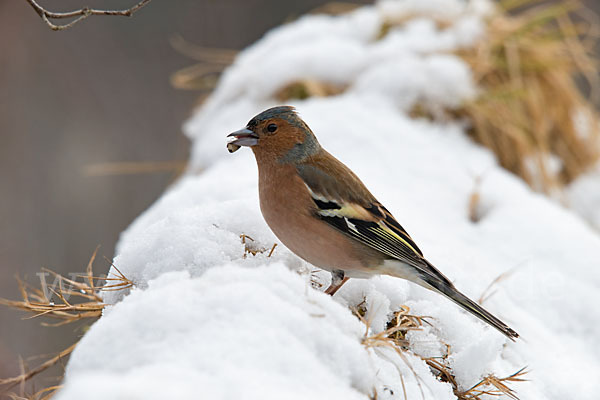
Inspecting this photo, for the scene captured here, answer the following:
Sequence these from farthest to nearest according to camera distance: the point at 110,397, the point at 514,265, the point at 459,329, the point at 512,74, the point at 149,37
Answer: the point at 149,37 < the point at 512,74 < the point at 514,265 < the point at 459,329 < the point at 110,397

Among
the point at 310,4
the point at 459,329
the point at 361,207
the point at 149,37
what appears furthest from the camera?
the point at 310,4

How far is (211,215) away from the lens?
2020mm

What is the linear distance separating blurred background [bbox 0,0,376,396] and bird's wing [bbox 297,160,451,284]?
3455mm

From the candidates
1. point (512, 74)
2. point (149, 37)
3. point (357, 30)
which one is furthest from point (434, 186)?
point (149, 37)

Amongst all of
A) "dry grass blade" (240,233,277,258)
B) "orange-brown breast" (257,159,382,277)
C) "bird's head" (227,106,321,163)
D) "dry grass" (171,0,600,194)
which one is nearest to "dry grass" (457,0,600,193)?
"dry grass" (171,0,600,194)

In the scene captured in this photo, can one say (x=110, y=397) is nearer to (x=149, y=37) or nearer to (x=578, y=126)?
(x=578, y=126)

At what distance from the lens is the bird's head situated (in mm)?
2281

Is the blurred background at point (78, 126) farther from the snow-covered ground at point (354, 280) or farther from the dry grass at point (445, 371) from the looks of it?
the dry grass at point (445, 371)

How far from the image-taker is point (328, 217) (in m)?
2.08

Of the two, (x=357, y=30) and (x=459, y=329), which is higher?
(x=357, y=30)

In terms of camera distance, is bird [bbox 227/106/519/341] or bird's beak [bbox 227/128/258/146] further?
bird's beak [bbox 227/128/258/146]

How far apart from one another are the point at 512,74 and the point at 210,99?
216 centimetres

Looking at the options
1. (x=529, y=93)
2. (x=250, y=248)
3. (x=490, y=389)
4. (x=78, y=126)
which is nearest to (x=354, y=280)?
(x=250, y=248)

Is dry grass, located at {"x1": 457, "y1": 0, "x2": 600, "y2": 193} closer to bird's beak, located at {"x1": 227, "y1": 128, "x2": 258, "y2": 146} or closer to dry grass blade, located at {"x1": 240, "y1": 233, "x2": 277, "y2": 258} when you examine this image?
bird's beak, located at {"x1": 227, "y1": 128, "x2": 258, "y2": 146}
